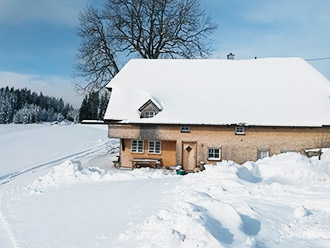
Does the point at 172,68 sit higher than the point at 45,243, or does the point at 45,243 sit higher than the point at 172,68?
the point at 172,68

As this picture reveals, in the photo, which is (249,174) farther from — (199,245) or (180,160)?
(180,160)

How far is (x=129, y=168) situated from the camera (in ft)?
63.1

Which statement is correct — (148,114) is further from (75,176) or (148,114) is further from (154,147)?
(75,176)

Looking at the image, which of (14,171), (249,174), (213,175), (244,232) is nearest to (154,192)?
(213,175)

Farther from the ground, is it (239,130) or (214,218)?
(239,130)

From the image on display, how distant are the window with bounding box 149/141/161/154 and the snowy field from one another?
6.17 metres

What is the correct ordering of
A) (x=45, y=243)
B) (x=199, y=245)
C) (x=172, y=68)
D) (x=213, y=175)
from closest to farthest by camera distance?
(x=199, y=245)
(x=45, y=243)
(x=213, y=175)
(x=172, y=68)

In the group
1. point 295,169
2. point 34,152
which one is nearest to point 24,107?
point 34,152

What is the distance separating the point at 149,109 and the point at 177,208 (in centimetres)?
1299

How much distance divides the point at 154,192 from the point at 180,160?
979 centimetres

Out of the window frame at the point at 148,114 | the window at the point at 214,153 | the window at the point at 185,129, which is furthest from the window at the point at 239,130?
the window frame at the point at 148,114

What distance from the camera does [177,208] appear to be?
6.28 metres

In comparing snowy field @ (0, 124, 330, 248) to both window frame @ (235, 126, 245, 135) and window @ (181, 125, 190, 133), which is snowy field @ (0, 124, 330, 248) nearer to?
window @ (181, 125, 190, 133)

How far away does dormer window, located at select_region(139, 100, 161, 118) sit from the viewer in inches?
736
